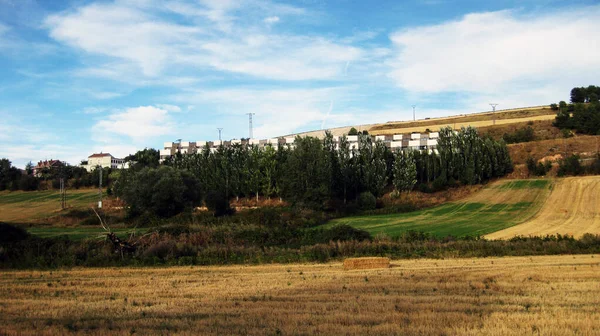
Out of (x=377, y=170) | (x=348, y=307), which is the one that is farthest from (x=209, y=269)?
(x=377, y=170)

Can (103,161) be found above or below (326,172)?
above

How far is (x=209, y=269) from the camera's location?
86.6ft

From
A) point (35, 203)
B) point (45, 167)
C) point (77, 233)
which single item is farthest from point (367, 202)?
point (45, 167)

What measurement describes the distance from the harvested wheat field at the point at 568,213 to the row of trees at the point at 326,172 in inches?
555

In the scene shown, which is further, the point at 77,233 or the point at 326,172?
the point at 326,172

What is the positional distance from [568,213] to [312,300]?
152 feet

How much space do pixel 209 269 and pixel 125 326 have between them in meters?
13.1

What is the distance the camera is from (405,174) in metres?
82.0

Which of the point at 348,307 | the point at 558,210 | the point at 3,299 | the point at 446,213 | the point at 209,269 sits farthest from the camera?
the point at 446,213

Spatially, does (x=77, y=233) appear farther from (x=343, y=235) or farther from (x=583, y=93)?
(x=583, y=93)

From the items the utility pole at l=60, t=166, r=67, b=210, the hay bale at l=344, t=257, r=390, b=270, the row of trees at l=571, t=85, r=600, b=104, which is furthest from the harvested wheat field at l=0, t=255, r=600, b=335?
the row of trees at l=571, t=85, r=600, b=104

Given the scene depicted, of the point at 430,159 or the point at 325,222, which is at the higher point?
the point at 430,159

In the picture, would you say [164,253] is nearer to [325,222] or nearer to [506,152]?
[325,222]

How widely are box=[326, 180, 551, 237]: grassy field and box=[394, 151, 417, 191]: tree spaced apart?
34.7 feet
